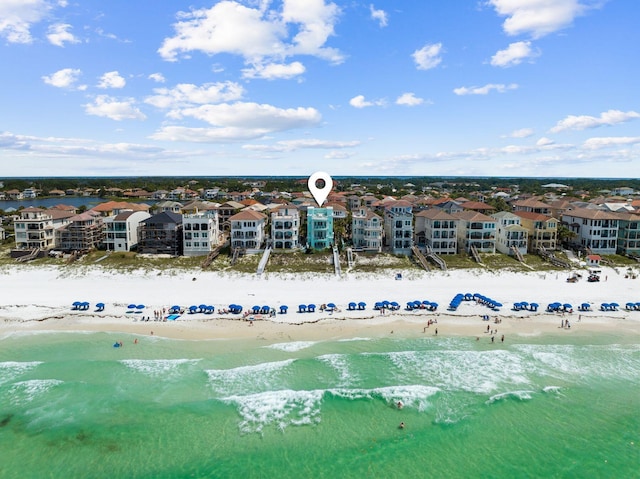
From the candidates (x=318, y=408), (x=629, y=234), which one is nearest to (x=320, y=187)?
(x=318, y=408)

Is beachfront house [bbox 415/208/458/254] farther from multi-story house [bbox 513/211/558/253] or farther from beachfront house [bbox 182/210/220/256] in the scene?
beachfront house [bbox 182/210/220/256]

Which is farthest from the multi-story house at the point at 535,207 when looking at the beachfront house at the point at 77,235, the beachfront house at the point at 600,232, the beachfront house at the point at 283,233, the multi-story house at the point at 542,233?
the beachfront house at the point at 77,235

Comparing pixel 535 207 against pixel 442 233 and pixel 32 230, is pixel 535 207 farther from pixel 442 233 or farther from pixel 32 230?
pixel 32 230

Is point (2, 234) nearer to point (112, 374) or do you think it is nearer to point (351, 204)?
point (112, 374)

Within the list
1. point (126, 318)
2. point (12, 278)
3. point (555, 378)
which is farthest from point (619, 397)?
point (12, 278)

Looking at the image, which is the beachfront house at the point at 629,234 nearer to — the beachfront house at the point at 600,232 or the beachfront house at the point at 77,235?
the beachfront house at the point at 600,232
